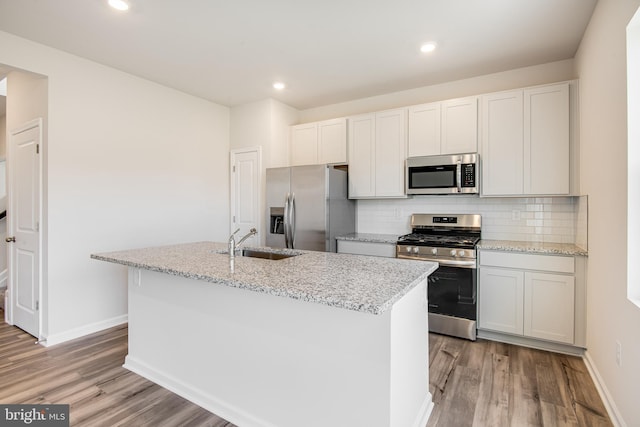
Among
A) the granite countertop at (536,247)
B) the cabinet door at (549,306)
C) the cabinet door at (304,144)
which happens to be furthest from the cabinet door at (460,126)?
the cabinet door at (304,144)

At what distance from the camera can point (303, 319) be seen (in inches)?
67.7

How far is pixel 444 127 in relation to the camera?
352cm

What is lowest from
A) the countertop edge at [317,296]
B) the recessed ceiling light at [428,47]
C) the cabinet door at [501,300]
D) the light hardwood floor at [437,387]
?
the light hardwood floor at [437,387]

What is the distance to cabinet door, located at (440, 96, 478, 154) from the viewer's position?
338cm

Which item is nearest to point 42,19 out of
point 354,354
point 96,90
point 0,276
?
point 96,90

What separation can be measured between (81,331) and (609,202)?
450 centimetres

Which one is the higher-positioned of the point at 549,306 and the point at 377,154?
the point at 377,154

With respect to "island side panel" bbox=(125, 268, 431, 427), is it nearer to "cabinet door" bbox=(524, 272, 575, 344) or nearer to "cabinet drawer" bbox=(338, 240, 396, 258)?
"cabinet door" bbox=(524, 272, 575, 344)

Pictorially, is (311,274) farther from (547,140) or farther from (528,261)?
(547,140)

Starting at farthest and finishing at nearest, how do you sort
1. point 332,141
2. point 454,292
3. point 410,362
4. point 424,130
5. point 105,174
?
point 332,141 → point 424,130 → point 105,174 → point 454,292 → point 410,362

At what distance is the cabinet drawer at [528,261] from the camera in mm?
2781

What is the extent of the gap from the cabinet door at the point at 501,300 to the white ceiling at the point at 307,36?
80.7 inches

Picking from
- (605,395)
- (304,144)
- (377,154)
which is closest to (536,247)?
(605,395)

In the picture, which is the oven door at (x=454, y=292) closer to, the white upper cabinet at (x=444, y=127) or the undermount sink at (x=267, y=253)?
the white upper cabinet at (x=444, y=127)
